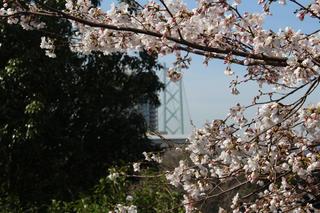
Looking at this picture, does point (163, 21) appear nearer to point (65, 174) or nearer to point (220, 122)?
point (220, 122)

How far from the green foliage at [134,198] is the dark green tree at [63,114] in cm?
253

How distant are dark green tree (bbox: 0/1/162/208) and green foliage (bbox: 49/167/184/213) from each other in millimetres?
2531

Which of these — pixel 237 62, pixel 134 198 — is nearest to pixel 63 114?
pixel 134 198

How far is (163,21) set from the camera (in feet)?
9.18

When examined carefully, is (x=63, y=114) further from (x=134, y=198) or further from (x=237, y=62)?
(x=237, y=62)

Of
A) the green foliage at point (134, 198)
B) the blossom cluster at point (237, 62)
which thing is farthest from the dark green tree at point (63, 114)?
the blossom cluster at point (237, 62)

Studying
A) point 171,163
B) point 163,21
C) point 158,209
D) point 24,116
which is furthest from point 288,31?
point 24,116

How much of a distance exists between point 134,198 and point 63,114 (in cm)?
425

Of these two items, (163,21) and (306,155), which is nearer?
(306,155)

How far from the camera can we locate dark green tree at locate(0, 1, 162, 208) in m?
8.42

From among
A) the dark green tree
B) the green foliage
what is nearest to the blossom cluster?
the green foliage

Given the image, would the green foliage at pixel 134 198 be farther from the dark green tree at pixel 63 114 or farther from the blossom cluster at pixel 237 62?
the dark green tree at pixel 63 114

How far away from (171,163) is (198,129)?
4790 millimetres

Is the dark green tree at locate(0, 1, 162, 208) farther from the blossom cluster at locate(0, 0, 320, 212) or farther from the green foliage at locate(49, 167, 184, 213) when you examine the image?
the blossom cluster at locate(0, 0, 320, 212)
